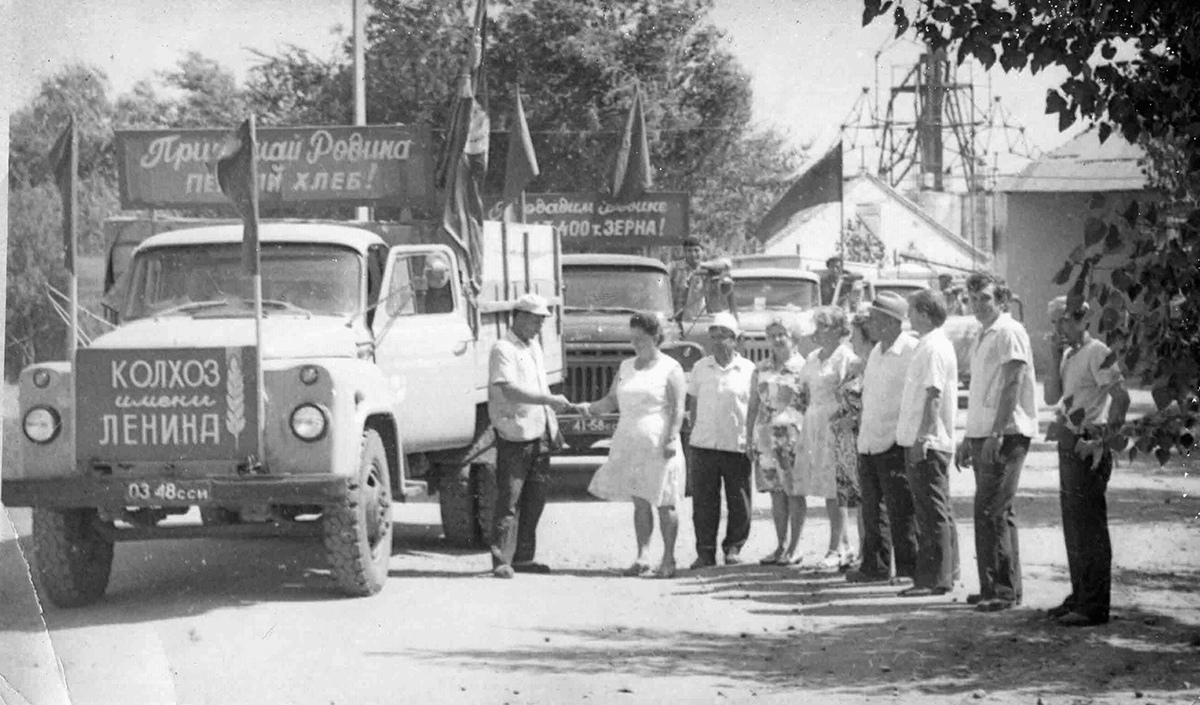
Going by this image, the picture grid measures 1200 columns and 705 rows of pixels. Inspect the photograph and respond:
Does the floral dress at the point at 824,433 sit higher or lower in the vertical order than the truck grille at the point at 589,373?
lower

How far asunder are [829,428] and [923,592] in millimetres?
1596

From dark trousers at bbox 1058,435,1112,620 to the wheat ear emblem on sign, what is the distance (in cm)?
433

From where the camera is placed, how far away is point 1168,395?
25.1ft

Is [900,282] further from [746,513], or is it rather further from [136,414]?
[136,414]

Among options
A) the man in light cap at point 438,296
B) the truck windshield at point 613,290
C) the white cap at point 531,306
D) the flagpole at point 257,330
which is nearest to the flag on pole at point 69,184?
the flagpole at point 257,330

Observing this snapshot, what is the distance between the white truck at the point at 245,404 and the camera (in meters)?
9.74

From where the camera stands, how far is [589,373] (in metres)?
17.2

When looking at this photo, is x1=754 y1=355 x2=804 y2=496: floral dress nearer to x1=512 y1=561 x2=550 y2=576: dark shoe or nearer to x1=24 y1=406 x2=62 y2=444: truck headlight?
x1=512 y1=561 x2=550 y2=576: dark shoe

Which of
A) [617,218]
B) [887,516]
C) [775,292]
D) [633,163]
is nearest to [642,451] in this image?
[887,516]

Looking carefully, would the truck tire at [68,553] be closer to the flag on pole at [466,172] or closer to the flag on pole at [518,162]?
the flag on pole at [466,172]

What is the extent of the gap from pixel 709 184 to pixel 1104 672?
18.6 metres

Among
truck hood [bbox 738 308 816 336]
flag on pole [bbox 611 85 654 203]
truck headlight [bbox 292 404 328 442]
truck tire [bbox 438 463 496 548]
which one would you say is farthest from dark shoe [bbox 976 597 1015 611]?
flag on pole [bbox 611 85 654 203]

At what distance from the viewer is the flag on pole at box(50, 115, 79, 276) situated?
9.53 m

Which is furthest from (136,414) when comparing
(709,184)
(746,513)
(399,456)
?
(709,184)
